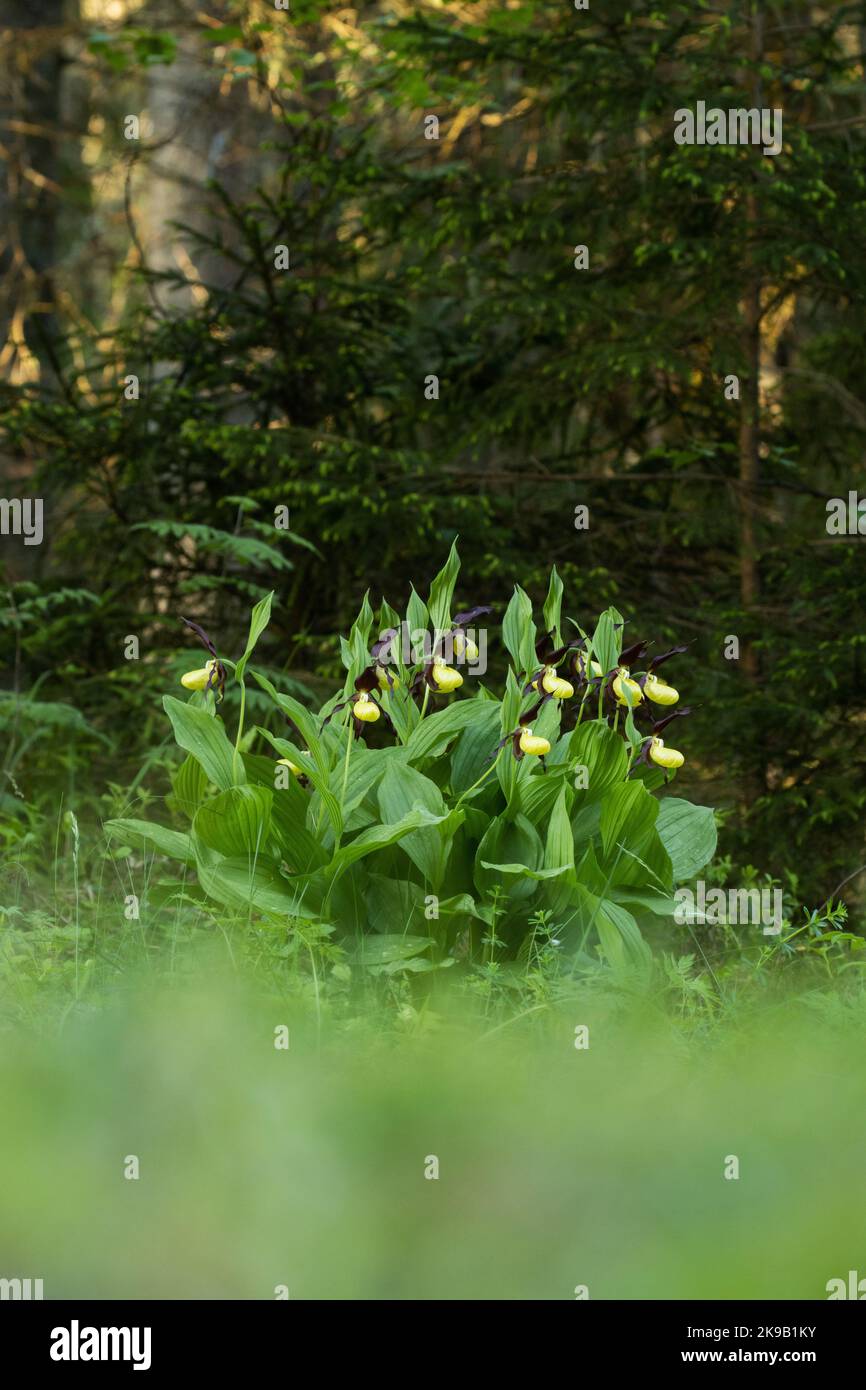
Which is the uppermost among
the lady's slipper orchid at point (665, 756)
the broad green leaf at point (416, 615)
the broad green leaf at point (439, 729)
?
the broad green leaf at point (416, 615)

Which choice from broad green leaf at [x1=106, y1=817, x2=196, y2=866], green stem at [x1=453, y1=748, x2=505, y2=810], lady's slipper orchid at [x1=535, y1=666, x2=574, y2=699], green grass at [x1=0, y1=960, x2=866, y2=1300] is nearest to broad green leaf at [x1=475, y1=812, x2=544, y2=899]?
→ green stem at [x1=453, y1=748, x2=505, y2=810]

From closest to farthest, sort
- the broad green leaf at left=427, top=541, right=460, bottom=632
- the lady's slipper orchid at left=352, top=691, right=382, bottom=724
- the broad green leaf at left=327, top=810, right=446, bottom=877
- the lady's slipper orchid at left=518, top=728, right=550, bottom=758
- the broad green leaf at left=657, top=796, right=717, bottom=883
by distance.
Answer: the broad green leaf at left=327, top=810, right=446, bottom=877, the lady's slipper orchid at left=518, top=728, right=550, bottom=758, the lady's slipper orchid at left=352, top=691, right=382, bottom=724, the broad green leaf at left=427, top=541, right=460, bottom=632, the broad green leaf at left=657, top=796, right=717, bottom=883

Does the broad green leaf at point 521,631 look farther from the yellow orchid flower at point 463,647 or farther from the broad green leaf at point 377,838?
the broad green leaf at point 377,838

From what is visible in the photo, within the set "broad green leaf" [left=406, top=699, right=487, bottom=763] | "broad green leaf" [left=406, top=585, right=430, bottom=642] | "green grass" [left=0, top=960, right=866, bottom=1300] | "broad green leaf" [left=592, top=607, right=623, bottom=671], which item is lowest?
"green grass" [left=0, top=960, right=866, bottom=1300]

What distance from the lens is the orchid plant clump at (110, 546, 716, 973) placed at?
3.51 m

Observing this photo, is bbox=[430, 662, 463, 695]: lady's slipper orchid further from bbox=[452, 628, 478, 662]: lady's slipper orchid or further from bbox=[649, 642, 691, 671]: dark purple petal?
bbox=[649, 642, 691, 671]: dark purple petal

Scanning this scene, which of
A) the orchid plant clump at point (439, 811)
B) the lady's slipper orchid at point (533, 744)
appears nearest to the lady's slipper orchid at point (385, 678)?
the orchid plant clump at point (439, 811)

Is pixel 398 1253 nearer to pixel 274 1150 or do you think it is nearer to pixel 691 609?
pixel 274 1150

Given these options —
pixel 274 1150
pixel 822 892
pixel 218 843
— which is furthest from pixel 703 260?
pixel 274 1150

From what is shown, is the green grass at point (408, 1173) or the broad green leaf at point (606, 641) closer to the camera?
the green grass at point (408, 1173)

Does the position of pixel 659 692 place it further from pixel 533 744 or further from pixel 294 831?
pixel 294 831

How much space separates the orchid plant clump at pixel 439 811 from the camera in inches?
138

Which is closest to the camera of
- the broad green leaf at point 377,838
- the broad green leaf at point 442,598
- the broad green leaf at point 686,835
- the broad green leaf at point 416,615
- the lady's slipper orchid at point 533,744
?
the broad green leaf at point 377,838

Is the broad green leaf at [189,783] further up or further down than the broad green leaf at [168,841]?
further up
